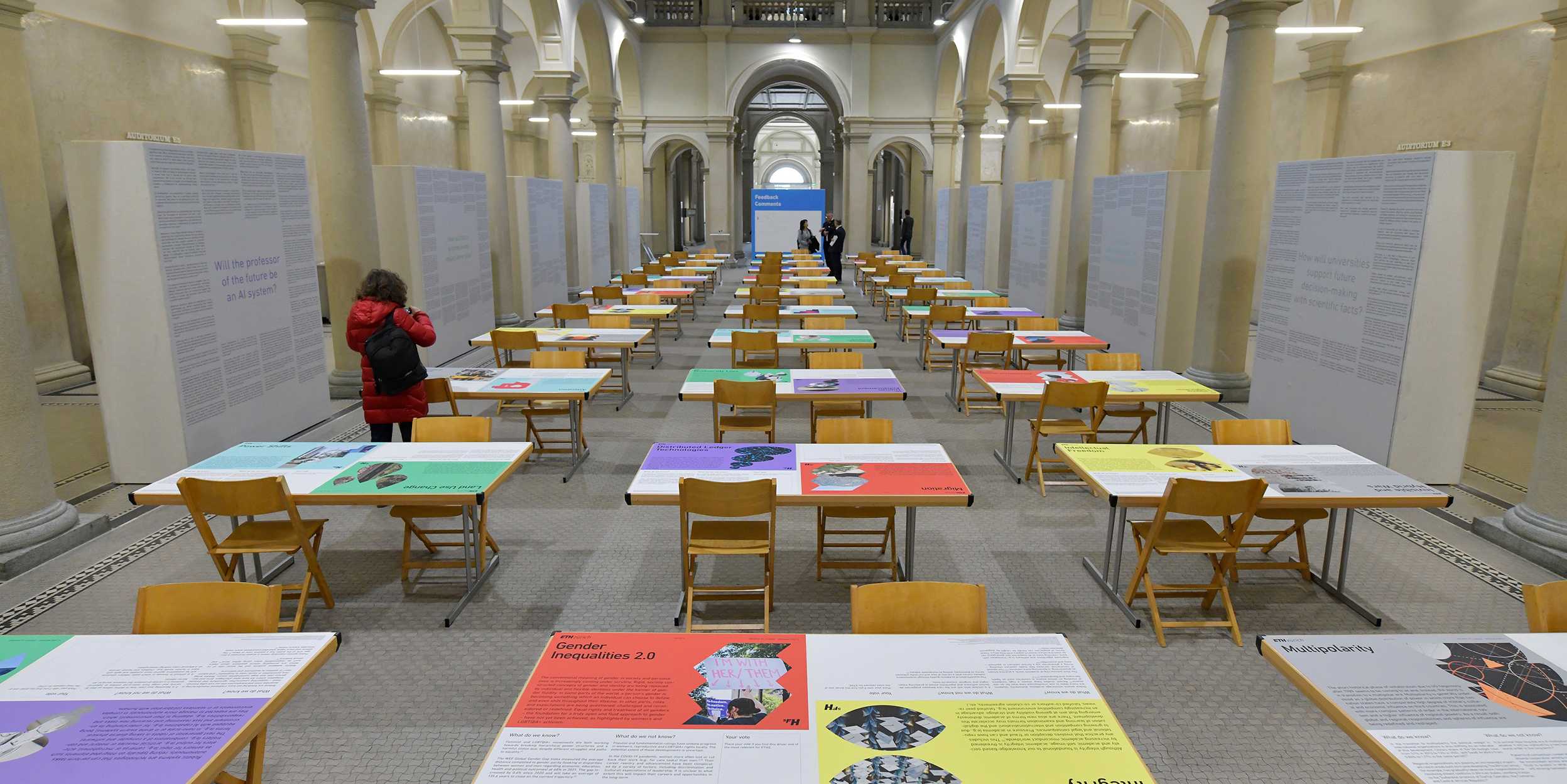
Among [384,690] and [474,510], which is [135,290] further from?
[384,690]

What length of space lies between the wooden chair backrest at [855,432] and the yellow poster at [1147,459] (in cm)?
99

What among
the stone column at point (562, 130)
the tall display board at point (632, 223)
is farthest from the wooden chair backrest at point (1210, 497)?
the tall display board at point (632, 223)

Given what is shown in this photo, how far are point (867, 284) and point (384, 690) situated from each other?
18.0 metres

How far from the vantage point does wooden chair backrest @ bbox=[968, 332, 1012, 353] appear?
8.23 m

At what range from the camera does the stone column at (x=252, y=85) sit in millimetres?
12805

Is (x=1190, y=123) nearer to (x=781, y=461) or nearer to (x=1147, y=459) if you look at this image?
(x=1147, y=459)

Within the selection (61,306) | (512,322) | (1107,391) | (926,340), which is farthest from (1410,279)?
(61,306)

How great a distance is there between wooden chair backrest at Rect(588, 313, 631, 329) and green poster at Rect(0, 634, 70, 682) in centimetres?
683

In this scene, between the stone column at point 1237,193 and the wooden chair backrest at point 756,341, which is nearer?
the wooden chair backrest at point 756,341

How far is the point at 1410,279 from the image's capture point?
624 centimetres

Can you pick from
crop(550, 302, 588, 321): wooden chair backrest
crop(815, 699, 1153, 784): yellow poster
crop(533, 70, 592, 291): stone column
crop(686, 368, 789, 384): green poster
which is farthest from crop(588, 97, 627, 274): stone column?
crop(815, 699, 1153, 784): yellow poster

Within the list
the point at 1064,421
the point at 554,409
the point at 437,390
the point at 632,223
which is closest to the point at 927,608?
the point at 1064,421

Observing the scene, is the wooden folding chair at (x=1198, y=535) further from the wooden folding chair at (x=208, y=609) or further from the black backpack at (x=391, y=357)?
the black backpack at (x=391, y=357)

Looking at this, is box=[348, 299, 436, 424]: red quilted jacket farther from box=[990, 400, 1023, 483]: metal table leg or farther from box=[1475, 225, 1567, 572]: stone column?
box=[1475, 225, 1567, 572]: stone column
